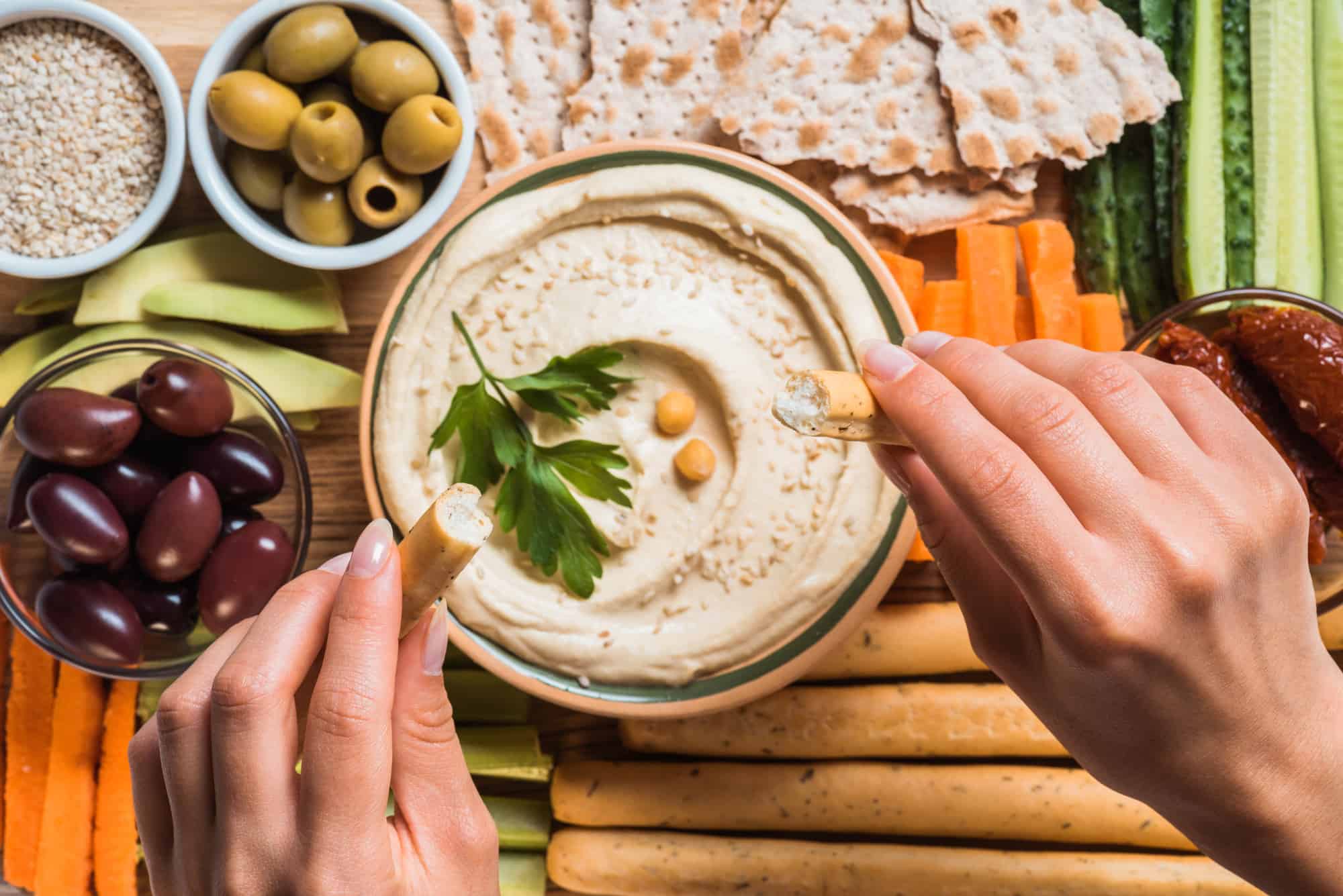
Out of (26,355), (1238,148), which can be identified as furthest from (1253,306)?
(26,355)

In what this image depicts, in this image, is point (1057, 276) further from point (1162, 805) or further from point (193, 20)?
point (193, 20)

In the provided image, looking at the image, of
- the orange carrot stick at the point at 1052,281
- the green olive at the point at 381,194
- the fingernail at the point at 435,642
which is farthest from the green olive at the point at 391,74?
the orange carrot stick at the point at 1052,281

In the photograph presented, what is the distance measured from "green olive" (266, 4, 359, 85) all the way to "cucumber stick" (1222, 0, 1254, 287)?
1.80 metres

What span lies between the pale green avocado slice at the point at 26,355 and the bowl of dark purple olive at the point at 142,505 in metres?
0.21

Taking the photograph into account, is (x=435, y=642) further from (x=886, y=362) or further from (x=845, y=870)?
(x=845, y=870)

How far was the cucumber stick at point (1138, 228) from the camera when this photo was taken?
2.15 m

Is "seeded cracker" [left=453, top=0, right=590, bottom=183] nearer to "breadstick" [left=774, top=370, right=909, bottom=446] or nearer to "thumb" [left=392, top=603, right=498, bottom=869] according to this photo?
"breadstick" [left=774, top=370, right=909, bottom=446]

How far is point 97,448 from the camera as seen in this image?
1770 millimetres

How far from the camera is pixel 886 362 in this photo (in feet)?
4.09

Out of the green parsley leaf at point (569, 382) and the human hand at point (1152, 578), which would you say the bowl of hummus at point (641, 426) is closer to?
the green parsley leaf at point (569, 382)

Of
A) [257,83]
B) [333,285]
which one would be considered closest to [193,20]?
[257,83]

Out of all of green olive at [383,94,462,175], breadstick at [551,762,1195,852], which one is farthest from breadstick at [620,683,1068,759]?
green olive at [383,94,462,175]

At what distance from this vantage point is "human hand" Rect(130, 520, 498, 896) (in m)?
1.09

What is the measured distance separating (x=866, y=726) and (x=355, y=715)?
1.24 meters
